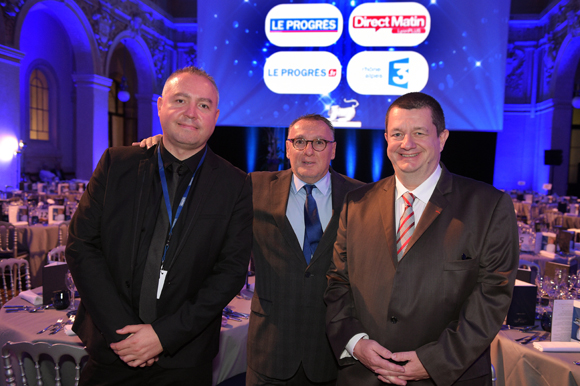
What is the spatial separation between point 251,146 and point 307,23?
13.6 ft

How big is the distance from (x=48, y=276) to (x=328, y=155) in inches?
74.7

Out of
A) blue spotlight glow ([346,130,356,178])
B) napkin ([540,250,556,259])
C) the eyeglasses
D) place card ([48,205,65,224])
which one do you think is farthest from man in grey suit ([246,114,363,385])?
blue spotlight glow ([346,130,356,178])

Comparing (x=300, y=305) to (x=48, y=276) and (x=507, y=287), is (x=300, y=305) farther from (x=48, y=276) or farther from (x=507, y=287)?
(x=48, y=276)

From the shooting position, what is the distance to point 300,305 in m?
1.89

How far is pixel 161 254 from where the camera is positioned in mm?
1580

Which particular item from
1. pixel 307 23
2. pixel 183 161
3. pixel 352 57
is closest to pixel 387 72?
pixel 352 57

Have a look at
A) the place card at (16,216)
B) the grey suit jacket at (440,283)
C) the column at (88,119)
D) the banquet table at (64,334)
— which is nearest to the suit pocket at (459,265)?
the grey suit jacket at (440,283)

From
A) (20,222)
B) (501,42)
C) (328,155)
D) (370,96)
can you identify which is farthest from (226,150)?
(328,155)

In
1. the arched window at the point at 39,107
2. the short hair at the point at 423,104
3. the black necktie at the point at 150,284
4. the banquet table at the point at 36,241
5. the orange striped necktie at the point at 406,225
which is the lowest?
the banquet table at the point at 36,241

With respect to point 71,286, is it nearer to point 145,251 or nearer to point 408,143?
point 145,251

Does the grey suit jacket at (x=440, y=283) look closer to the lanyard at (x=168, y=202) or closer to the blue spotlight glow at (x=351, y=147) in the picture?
the lanyard at (x=168, y=202)

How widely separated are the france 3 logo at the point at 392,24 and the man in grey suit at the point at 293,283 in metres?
6.12

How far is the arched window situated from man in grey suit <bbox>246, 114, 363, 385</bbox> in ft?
44.1

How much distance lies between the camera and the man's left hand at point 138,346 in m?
1.45
